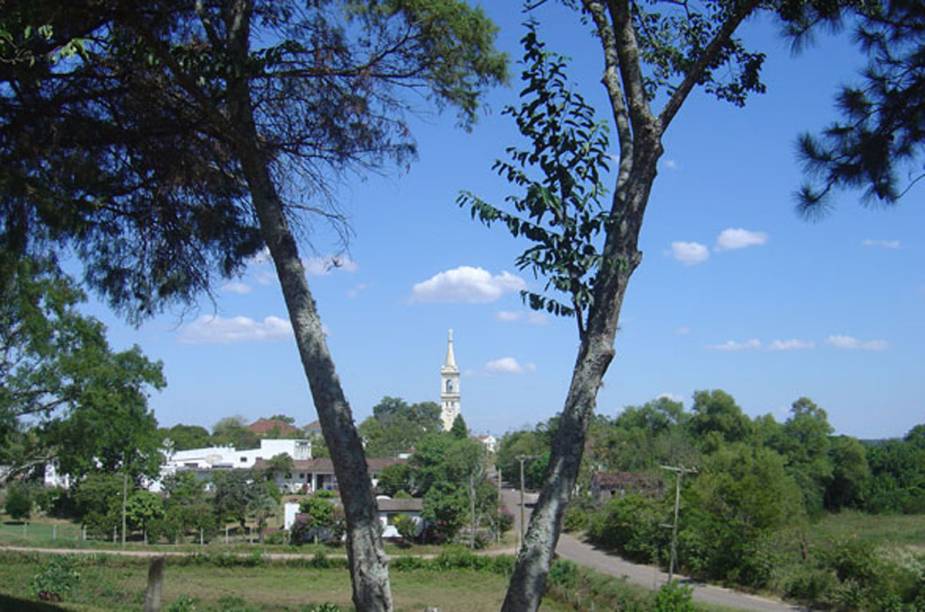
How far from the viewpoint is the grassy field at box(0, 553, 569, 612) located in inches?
687

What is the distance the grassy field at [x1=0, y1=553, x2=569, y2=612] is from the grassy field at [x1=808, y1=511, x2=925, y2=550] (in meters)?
14.7

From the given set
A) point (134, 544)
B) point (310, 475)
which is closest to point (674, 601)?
point (134, 544)

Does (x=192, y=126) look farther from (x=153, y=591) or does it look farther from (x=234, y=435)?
(x=234, y=435)

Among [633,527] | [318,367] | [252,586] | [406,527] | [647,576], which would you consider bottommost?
[647,576]

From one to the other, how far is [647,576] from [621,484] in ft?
50.3

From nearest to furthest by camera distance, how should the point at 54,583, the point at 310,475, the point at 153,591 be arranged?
the point at 153,591 → the point at 54,583 → the point at 310,475

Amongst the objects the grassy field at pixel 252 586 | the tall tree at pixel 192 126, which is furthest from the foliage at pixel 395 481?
the tall tree at pixel 192 126

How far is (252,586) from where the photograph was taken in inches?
875

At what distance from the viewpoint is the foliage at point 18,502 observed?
1443 inches

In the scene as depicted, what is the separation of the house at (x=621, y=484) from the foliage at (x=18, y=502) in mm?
26366

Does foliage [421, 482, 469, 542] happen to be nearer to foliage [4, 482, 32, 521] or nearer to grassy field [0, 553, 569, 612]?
grassy field [0, 553, 569, 612]

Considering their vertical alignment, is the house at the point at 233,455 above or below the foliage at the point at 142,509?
above

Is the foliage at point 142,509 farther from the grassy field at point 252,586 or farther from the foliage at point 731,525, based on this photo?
the foliage at point 731,525

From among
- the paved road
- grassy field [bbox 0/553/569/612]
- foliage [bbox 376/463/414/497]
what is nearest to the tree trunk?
grassy field [bbox 0/553/569/612]
